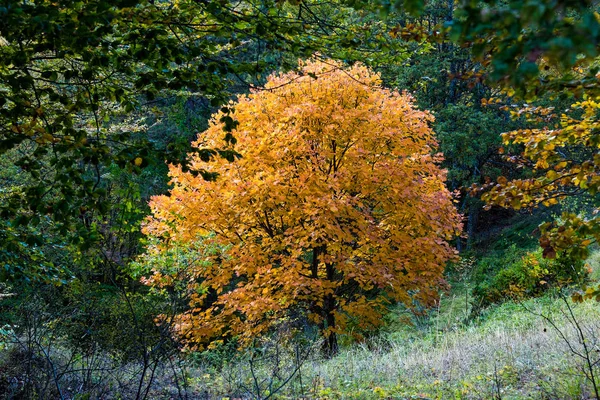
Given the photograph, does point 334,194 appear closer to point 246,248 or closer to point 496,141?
point 246,248

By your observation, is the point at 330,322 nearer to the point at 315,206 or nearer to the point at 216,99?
the point at 315,206

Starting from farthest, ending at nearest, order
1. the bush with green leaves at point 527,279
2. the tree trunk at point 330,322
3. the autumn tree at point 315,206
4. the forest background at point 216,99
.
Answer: the bush with green leaves at point 527,279 → the tree trunk at point 330,322 → the autumn tree at point 315,206 → the forest background at point 216,99

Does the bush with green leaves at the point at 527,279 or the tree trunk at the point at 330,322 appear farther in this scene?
the bush with green leaves at the point at 527,279

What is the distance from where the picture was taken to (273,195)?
8078 millimetres

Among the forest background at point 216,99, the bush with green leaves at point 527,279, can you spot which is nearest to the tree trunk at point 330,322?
the forest background at point 216,99

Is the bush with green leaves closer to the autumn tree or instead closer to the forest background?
the autumn tree

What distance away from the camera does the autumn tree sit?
27.1ft

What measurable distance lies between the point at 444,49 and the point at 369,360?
17220 mm

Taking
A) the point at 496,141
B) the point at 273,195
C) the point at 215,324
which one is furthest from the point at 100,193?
the point at 496,141

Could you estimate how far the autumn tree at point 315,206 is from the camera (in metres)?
8.26

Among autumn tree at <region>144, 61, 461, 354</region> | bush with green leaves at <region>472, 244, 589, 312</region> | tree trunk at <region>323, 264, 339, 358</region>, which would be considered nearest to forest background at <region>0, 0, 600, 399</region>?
autumn tree at <region>144, 61, 461, 354</region>

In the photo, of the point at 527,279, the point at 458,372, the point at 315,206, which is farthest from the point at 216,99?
the point at 527,279

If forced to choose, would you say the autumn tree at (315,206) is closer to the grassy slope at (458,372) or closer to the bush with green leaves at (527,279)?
the grassy slope at (458,372)

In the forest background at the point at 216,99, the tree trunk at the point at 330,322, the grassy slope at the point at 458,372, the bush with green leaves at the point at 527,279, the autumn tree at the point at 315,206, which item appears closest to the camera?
the forest background at the point at 216,99
